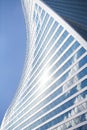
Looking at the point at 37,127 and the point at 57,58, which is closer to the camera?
the point at 57,58

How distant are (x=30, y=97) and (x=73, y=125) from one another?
3258 centimetres

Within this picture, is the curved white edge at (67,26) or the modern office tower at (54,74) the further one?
the curved white edge at (67,26)

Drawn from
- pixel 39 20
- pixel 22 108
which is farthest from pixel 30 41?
pixel 22 108

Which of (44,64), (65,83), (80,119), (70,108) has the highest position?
(44,64)

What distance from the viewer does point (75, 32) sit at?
59.1 meters

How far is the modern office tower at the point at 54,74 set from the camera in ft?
181

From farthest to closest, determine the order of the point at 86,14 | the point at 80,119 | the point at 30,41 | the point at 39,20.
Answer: the point at 30,41
the point at 39,20
the point at 86,14
the point at 80,119

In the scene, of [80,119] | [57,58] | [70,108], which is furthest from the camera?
[57,58]

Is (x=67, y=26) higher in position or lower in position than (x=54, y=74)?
higher

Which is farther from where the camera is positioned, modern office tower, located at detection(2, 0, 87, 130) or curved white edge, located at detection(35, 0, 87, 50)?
curved white edge, located at detection(35, 0, 87, 50)

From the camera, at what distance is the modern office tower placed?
55.0 m

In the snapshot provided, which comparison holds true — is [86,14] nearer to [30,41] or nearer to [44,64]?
[44,64]

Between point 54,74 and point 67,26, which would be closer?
point 67,26

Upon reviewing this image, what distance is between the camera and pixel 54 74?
220 feet
